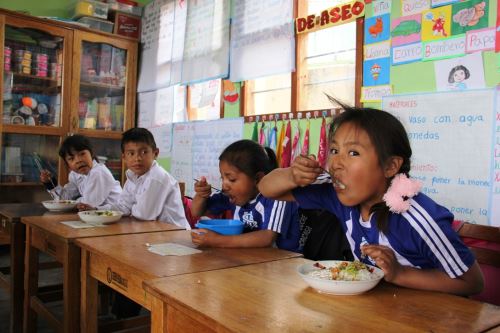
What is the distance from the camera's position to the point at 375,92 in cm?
238

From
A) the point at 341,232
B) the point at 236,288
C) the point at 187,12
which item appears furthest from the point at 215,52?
the point at 236,288

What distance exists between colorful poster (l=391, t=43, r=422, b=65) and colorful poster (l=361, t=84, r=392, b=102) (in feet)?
0.45

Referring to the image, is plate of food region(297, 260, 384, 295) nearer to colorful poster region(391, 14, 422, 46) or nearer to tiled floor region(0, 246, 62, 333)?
colorful poster region(391, 14, 422, 46)

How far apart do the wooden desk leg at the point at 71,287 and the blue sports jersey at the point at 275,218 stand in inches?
24.5

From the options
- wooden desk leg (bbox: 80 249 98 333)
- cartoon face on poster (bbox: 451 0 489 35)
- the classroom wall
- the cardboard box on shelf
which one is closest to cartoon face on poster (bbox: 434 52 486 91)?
cartoon face on poster (bbox: 451 0 489 35)

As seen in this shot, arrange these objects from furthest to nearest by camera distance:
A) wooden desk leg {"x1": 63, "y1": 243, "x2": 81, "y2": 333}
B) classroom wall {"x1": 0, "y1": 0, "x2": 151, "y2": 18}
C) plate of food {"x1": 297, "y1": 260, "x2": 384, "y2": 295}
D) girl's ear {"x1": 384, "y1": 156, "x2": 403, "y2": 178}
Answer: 1. classroom wall {"x1": 0, "y1": 0, "x2": 151, "y2": 18}
2. wooden desk leg {"x1": 63, "y1": 243, "x2": 81, "y2": 333}
3. girl's ear {"x1": 384, "y1": 156, "x2": 403, "y2": 178}
4. plate of food {"x1": 297, "y1": 260, "x2": 384, "y2": 295}

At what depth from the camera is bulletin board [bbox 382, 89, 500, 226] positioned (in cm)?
191

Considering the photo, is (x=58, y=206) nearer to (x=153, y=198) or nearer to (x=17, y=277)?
(x=17, y=277)

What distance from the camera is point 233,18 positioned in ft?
11.1

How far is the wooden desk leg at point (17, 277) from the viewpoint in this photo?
2188 mm

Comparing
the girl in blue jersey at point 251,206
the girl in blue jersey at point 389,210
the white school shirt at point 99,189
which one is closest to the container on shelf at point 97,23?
the white school shirt at point 99,189

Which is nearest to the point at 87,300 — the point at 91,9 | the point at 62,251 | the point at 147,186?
the point at 62,251

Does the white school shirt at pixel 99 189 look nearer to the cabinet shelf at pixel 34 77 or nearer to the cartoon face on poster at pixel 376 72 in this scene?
the cabinet shelf at pixel 34 77

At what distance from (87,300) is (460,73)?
1838mm
